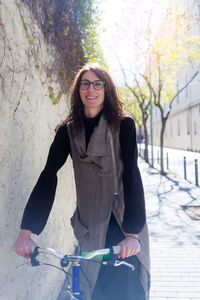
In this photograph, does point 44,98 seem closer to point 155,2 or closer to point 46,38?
point 46,38

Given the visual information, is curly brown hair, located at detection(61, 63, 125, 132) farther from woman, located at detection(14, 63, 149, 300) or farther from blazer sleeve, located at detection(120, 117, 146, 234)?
blazer sleeve, located at detection(120, 117, 146, 234)

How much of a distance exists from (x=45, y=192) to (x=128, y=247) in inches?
23.8

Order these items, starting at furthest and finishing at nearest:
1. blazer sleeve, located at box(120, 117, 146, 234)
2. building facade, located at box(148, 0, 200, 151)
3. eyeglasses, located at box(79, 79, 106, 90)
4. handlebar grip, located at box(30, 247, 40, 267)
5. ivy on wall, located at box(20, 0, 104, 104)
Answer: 1. building facade, located at box(148, 0, 200, 151)
2. ivy on wall, located at box(20, 0, 104, 104)
3. eyeglasses, located at box(79, 79, 106, 90)
4. blazer sleeve, located at box(120, 117, 146, 234)
5. handlebar grip, located at box(30, 247, 40, 267)

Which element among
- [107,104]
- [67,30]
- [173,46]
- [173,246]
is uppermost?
[173,46]

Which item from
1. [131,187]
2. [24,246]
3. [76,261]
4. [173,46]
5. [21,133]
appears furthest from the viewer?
[173,46]

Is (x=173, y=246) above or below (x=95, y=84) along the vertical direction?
below

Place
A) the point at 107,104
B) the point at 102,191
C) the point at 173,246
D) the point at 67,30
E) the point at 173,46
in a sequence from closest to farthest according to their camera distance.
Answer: the point at 102,191 → the point at 107,104 → the point at 67,30 → the point at 173,246 → the point at 173,46

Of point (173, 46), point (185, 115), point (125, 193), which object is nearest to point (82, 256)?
point (125, 193)

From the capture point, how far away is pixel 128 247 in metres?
1.81

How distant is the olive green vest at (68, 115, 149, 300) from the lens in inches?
80.8

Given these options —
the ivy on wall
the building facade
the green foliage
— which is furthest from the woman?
the building facade

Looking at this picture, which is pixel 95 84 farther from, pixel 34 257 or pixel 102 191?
pixel 34 257

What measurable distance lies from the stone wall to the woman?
0.80ft

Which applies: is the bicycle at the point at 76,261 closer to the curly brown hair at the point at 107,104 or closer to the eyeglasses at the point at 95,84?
the curly brown hair at the point at 107,104
